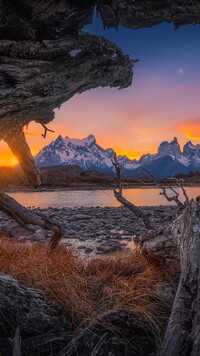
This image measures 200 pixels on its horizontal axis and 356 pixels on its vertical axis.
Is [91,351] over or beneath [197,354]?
beneath

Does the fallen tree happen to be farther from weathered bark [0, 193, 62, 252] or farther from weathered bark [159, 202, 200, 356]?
weathered bark [0, 193, 62, 252]

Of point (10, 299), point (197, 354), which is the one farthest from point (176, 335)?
point (10, 299)

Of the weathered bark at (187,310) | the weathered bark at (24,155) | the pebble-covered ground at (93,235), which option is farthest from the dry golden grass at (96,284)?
the pebble-covered ground at (93,235)

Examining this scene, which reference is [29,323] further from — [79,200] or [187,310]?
[79,200]

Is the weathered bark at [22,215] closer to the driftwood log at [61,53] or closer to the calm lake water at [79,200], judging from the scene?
the driftwood log at [61,53]

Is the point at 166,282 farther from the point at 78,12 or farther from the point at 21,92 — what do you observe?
the point at 78,12

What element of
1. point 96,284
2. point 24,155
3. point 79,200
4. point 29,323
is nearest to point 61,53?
point 24,155

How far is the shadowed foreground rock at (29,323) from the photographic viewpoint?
380cm

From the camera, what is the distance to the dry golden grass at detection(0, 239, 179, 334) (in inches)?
185

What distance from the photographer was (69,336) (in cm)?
404

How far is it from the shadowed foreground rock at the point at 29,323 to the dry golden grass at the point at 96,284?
0.92ft

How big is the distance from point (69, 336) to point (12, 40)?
3689 mm

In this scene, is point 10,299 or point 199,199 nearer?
point 10,299

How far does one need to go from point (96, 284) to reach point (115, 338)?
2.35 meters
